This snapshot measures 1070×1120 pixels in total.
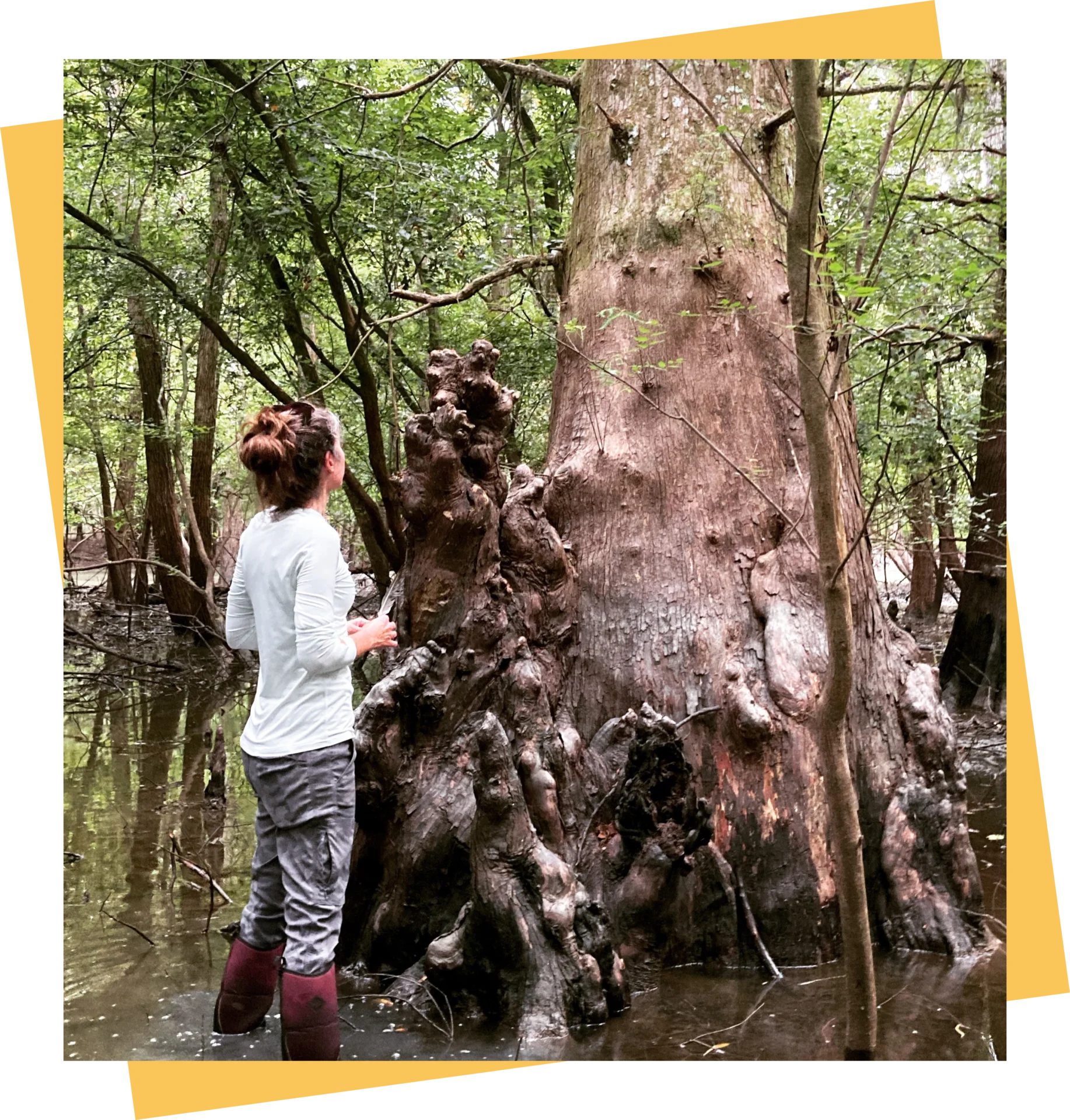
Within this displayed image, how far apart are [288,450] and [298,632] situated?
51 cm

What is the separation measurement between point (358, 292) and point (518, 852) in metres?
5.23

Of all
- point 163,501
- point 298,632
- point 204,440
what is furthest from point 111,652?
point 298,632

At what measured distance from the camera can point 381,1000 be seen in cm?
387

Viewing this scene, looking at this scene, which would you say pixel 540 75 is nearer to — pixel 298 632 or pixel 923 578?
pixel 298 632

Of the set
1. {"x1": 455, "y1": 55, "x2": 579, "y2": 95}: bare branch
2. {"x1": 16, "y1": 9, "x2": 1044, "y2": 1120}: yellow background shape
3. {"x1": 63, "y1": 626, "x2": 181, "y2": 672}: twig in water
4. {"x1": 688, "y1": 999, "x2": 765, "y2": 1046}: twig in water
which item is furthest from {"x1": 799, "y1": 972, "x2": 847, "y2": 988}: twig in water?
{"x1": 63, "y1": 626, "x2": 181, "y2": 672}: twig in water

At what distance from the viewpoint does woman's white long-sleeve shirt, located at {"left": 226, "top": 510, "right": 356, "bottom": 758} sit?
2994 mm

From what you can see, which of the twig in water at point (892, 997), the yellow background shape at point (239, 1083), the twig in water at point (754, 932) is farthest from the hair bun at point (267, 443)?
the twig in water at point (892, 997)

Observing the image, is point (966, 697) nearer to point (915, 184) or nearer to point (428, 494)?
point (915, 184)

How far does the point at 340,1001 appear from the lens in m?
3.87
